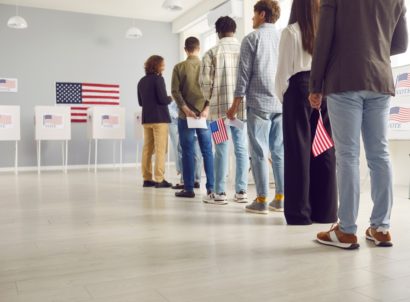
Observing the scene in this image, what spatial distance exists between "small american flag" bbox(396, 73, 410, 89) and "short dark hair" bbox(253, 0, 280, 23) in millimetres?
1775

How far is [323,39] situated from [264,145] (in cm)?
106

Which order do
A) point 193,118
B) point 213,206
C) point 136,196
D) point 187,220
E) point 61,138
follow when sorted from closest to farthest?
1. point 187,220
2. point 213,206
3. point 193,118
4. point 136,196
5. point 61,138

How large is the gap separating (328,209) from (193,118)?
4.83ft

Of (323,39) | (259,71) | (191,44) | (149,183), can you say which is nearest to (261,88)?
(259,71)

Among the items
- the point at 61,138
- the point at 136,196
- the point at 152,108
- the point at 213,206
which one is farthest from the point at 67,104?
the point at 213,206

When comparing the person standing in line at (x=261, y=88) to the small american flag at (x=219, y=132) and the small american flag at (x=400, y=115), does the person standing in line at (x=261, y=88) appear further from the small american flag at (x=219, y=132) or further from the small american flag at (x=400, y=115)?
the small american flag at (x=400, y=115)

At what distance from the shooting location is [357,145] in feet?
6.51

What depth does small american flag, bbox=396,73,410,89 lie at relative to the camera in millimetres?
4121

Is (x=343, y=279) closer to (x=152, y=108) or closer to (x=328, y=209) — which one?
(x=328, y=209)

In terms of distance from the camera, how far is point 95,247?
211 cm

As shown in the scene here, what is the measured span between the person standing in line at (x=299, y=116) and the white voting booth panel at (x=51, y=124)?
18.0 feet

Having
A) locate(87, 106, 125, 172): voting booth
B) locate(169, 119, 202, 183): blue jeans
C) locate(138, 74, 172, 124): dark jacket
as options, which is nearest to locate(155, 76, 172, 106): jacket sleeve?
locate(138, 74, 172, 124): dark jacket

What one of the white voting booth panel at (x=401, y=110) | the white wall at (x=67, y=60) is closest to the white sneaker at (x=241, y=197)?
the white voting booth panel at (x=401, y=110)

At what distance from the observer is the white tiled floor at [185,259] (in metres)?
1.46
